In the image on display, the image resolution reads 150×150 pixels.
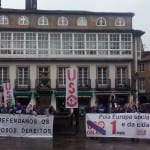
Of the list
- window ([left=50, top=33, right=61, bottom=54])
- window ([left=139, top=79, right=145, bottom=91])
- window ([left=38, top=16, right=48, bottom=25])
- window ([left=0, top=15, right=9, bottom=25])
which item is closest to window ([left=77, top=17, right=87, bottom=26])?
window ([left=50, top=33, right=61, bottom=54])

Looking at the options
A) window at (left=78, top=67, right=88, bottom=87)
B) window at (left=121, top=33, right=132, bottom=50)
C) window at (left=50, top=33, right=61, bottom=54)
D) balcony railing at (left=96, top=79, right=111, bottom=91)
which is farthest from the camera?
window at (left=121, top=33, right=132, bottom=50)

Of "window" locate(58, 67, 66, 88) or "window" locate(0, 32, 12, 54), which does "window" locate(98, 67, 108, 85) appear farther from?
"window" locate(0, 32, 12, 54)

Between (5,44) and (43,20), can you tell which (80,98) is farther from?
(5,44)

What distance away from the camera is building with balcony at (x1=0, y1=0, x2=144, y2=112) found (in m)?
58.3

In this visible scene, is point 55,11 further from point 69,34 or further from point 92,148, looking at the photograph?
point 92,148

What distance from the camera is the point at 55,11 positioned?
196ft

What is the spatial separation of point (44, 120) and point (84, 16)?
1494 inches

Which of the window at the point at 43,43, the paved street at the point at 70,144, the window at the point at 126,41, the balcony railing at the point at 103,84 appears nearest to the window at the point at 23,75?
the window at the point at 43,43

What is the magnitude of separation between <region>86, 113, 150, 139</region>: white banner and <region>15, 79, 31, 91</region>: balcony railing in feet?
114

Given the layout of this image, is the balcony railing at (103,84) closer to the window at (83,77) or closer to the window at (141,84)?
the window at (83,77)

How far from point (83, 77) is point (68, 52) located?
317cm

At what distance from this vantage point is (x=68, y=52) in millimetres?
59031

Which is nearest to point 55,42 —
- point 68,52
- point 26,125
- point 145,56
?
point 68,52

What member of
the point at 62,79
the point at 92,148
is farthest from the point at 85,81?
the point at 92,148
